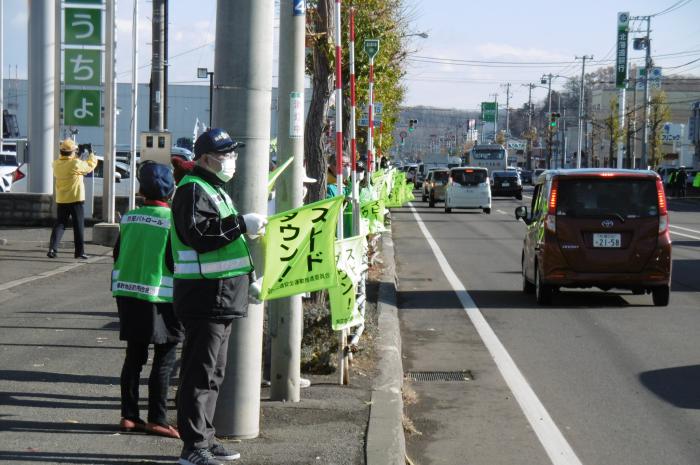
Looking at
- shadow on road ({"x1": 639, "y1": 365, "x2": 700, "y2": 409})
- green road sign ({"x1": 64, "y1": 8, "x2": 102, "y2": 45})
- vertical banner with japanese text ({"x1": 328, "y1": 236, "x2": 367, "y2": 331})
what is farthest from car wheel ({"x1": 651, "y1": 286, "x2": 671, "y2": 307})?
green road sign ({"x1": 64, "y1": 8, "x2": 102, "y2": 45})

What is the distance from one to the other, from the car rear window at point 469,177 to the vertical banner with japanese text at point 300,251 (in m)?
35.7

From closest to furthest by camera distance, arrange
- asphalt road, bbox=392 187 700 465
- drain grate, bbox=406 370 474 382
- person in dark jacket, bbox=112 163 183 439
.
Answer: person in dark jacket, bbox=112 163 183 439 < asphalt road, bbox=392 187 700 465 < drain grate, bbox=406 370 474 382

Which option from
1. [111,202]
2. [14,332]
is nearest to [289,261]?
[14,332]

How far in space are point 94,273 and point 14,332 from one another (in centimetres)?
571

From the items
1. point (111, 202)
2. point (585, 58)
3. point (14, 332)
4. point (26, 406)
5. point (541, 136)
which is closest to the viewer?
point (26, 406)

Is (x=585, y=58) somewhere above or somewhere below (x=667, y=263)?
above

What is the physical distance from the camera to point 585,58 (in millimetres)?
108062

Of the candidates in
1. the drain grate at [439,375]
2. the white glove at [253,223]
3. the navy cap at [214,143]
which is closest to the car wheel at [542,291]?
the drain grate at [439,375]

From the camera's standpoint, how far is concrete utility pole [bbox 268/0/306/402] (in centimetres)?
785

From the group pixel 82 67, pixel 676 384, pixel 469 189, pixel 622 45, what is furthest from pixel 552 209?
pixel 622 45

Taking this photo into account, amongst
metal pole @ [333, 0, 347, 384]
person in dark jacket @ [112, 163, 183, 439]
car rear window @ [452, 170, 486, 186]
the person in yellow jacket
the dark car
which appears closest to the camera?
person in dark jacket @ [112, 163, 183, 439]

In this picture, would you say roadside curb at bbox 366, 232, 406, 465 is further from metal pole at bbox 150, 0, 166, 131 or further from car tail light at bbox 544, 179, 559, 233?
metal pole at bbox 150, 0, 166, 131

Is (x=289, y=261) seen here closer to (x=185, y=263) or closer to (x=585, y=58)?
(x=185, y=263)

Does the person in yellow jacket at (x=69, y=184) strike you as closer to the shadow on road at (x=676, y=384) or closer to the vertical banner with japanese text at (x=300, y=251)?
the shadow on road at (x=676, y=384)
